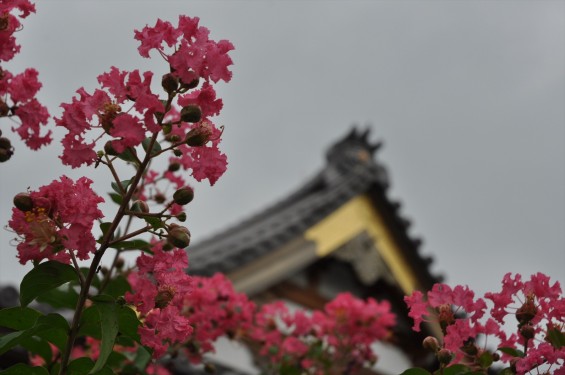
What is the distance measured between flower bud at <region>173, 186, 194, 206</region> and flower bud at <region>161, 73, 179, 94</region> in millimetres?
177

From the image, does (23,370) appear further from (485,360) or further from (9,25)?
(485,360)

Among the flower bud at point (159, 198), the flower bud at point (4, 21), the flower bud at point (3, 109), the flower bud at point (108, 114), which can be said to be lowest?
the flower bud at point (108, 114)

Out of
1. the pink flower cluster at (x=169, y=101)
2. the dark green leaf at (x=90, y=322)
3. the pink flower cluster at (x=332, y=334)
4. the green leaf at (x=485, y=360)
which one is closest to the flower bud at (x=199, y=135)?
the pink flower cluster at (x=169, y=101)

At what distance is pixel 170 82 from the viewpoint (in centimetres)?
107

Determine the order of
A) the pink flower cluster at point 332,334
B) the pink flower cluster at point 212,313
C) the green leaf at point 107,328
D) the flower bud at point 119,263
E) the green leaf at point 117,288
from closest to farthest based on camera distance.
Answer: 1. the green leaf at point 107,328
2. the green leaf at point 117,288
3. the flower bud at point 119,263
4. the pink flower cluster at point 212,313
5. the pink flower cluster at point 332,334

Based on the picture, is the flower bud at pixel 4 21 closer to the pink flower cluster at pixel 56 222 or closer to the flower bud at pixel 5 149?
the flower bud at pixel 5 149

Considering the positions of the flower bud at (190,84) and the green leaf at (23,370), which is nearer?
the flower bud at (190,84)

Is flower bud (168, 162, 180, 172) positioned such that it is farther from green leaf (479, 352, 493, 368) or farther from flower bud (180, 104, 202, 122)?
green leaf (479, 352, 493, 368)

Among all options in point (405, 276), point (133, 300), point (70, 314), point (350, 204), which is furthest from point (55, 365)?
point (405, 276)

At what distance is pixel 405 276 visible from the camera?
682cm

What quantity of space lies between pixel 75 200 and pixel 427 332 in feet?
18.2

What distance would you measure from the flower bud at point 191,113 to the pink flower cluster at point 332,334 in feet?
5.50

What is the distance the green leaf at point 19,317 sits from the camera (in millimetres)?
1212

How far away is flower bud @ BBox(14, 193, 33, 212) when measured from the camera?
1.11m
